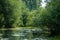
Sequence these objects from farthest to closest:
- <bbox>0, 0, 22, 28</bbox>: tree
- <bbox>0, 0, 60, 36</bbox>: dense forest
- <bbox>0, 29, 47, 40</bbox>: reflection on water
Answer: <bbox>0, 0, 22, 28</bbox>: tree → <bbox>0, 0, 60, 36</bbox>: dense forest → <bbox>0, 29, 47, 40</bbox>: reflection on water

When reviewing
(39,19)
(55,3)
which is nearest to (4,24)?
(39,19)

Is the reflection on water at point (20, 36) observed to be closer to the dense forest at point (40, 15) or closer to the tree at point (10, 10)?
the dense forest at point (40, 15)

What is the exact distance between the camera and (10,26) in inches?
1570

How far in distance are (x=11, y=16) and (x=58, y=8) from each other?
1133cm

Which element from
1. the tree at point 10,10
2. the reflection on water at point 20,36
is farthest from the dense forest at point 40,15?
the reflection on water at point 20,36

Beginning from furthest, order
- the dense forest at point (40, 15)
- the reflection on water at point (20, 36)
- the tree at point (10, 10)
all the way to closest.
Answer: the tree at point (10, 10), the dense forest at point (40, 15), the reflection on water at point (20, 36)

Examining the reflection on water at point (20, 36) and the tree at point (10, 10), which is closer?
the reflection on water at point (20, 36)

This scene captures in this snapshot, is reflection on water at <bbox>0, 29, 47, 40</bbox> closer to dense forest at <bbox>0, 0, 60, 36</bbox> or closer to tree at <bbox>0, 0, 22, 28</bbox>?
dense forest at <bbox>0, 0, 60, 36</bbox>

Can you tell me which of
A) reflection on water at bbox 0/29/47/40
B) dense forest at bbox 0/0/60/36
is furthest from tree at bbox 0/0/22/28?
reflection on water at bbox 0/29/47/40

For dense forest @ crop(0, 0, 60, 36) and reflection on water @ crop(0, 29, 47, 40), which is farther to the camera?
dense forest @ crop(0, 0, 60, 36)

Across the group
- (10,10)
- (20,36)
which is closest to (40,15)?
(20,36)

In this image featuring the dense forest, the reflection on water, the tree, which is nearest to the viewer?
the reflection on water

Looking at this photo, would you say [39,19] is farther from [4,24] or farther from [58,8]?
[4,24]

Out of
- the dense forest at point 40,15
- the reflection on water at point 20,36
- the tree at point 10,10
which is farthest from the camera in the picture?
the tree at point 10,10
